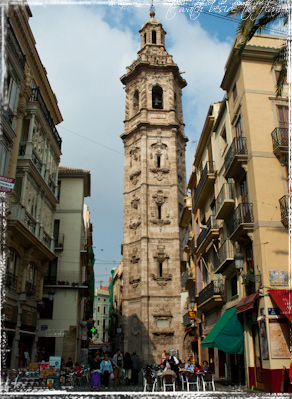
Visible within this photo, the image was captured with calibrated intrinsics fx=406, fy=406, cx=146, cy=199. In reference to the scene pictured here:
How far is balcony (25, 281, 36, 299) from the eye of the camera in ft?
66.0

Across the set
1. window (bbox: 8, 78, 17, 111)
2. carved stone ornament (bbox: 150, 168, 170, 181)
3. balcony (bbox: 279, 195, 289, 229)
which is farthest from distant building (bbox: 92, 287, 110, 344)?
balcony (bbox: 279, 195, 289, 229)

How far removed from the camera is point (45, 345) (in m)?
25.9

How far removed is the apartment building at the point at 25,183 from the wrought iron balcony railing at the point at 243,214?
28.9 ft

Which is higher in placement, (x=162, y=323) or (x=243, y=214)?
(x=243, y=214)

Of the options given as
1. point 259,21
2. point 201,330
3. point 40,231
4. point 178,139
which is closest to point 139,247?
point 178,139

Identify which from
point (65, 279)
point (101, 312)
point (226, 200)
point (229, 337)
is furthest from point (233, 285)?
point (101, 312)

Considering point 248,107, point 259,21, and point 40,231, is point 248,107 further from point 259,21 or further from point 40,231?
point 40,231

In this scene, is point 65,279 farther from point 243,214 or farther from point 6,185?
point 6,185

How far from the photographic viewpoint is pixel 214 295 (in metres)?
18.8

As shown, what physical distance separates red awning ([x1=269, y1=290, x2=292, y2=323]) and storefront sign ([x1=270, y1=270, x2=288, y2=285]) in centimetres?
36

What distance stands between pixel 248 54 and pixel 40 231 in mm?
13198

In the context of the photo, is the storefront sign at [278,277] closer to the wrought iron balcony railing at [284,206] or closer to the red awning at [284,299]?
the red awning at [284,299]

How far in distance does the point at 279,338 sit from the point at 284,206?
4296mm

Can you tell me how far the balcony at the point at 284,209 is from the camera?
13586mm
